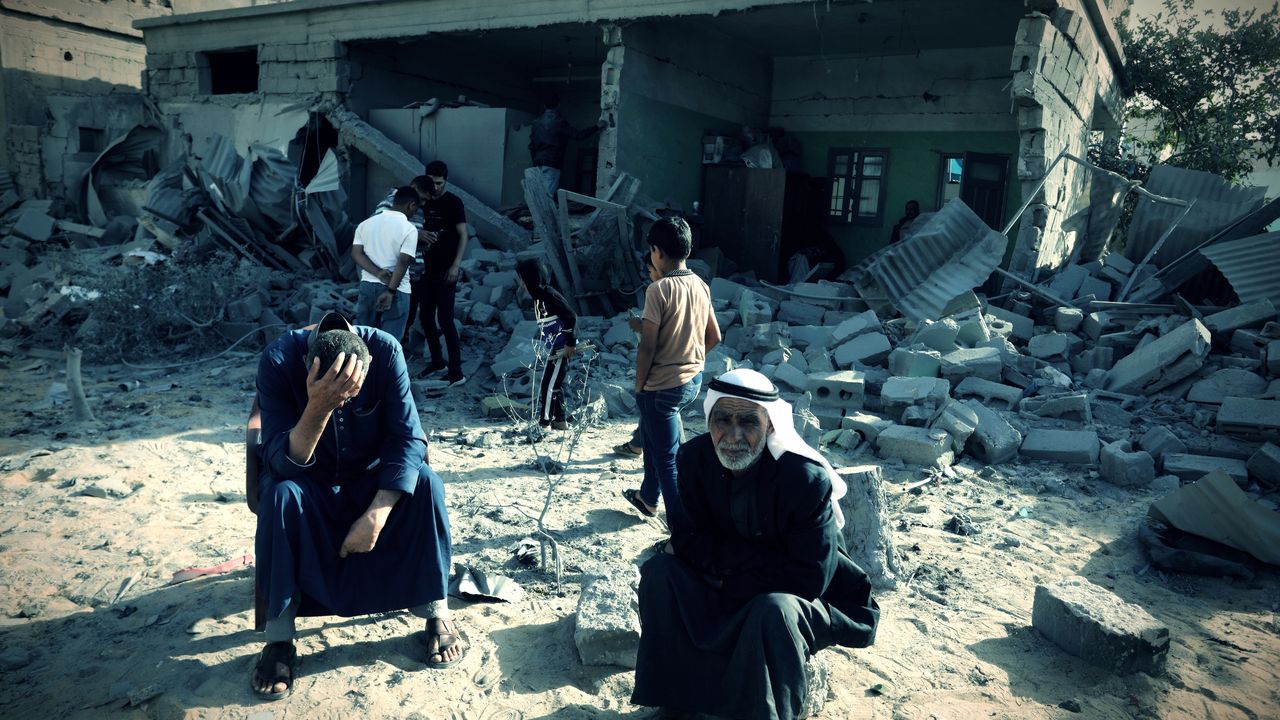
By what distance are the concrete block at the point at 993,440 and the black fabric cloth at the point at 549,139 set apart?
289 inches

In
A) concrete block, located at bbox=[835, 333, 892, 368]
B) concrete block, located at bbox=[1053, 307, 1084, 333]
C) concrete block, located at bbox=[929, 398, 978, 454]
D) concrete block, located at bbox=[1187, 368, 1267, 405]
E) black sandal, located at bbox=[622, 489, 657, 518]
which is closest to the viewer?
A: black sandal, located at bbox=[622, 489, 657, 518]

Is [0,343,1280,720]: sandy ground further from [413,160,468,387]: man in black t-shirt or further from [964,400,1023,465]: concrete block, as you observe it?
[413,160,468,387]: man in black t-shirt

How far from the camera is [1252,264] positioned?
8.34 m

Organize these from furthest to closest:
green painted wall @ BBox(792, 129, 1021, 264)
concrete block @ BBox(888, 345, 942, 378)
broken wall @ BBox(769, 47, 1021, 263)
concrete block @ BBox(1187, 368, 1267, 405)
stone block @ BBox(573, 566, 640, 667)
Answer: green painted wall @ BBox(792, 129, 1021, 264)
broken wall @ BBox(769, 47, 1021, 263)
concrete block @ BBox(888, 345, 942, 378)
concrete block @ BBox(1187, 368, 1267, 405)
stone block @ BBox(573, 566, 640, 667)

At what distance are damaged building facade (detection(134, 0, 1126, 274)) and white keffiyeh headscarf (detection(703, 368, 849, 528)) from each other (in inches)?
326

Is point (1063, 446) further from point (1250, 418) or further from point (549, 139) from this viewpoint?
point (549, 139)

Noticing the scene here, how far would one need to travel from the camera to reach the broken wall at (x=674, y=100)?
1088 centimetres

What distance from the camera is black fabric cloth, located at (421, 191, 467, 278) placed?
6801 millimetres

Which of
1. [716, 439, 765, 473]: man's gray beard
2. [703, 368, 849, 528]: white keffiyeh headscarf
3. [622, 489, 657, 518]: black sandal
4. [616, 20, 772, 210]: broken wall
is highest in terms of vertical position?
[616, 20, 772, 210]: broken wall

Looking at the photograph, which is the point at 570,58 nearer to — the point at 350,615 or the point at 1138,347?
the point at 1138,347

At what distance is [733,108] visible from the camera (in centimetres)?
1339

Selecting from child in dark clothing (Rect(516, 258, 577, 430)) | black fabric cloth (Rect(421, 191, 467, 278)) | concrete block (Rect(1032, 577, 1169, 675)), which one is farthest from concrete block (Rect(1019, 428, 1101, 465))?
black fabric cloth (Rect(421, 191, 467, 278))

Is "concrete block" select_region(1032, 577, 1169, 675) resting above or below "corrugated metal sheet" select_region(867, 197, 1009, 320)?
below

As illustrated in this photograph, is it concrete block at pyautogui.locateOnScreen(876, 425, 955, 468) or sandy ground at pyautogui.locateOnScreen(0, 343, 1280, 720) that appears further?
concrete block at pyautogui.locateOnScreen(876, 425, 955, 468)
